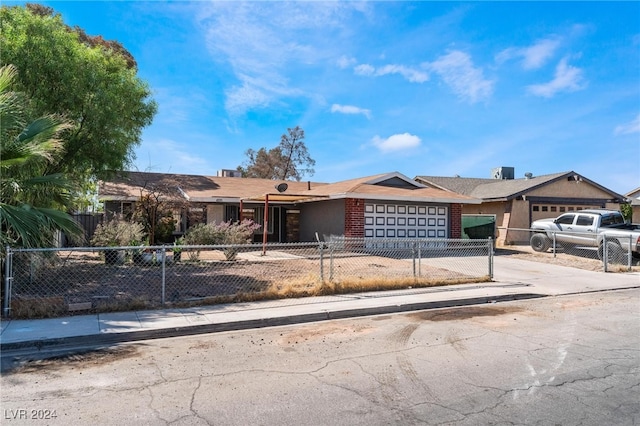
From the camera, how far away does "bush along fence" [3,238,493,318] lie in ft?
25.9

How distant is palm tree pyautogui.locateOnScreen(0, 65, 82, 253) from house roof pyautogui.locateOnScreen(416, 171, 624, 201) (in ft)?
72.8

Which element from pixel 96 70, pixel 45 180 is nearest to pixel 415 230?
pixel 96 70

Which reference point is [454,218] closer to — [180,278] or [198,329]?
[180,278]

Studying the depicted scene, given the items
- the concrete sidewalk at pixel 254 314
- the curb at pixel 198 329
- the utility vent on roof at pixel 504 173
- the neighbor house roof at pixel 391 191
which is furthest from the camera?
the utility vent on roof at pixel 504 173

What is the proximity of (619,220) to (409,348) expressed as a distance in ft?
52.7

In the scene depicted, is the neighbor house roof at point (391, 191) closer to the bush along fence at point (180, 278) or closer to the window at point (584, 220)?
the bush along fence at point (180, 278)

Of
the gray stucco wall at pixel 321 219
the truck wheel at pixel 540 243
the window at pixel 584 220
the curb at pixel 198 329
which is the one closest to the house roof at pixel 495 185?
the truck wheel at pixel 540 243

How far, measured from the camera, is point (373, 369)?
5121mm

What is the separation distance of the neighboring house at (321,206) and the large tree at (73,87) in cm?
394

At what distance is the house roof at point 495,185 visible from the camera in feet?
81.4

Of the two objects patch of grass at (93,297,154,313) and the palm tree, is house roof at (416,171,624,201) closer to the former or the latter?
patch of grass at (93,297,154,313)

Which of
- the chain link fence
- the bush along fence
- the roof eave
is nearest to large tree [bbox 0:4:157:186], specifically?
the bush along fence

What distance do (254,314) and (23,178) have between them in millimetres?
4996

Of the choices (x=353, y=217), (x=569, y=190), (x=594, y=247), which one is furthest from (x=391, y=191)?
(x=569, y=190)
